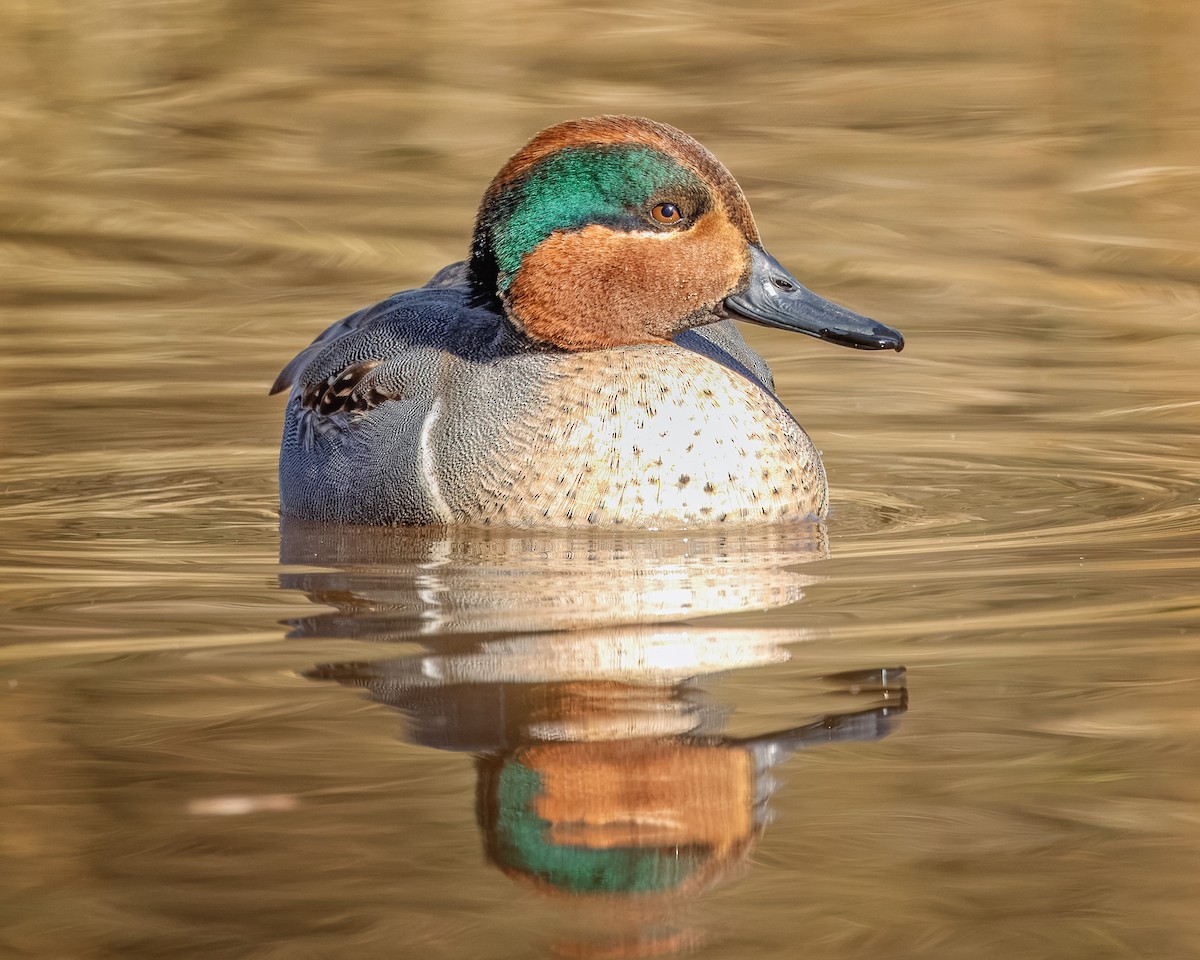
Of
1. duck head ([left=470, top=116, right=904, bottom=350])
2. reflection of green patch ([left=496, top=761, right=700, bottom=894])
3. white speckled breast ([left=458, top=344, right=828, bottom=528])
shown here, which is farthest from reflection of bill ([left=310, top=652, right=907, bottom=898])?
duck head ([left=470, top=116, right=904, bottom=350])

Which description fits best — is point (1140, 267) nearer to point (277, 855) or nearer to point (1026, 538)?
point (1026, 538)

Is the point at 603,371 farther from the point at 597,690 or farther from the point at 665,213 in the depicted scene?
the point at 597,690

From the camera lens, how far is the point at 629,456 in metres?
6.63

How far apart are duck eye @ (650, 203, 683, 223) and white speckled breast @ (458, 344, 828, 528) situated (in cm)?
44

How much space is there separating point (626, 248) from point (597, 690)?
2.35 metres

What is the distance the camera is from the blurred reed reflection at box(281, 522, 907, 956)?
3697mm

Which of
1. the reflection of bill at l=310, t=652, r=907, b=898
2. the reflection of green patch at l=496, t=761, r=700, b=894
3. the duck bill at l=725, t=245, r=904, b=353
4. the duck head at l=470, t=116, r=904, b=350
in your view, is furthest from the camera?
the duck bill at l=725, t=245, r=904, b=353

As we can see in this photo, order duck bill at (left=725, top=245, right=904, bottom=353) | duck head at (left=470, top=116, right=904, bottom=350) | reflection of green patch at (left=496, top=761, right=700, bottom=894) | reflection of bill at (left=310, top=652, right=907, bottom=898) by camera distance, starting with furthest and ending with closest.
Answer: duck bill at (left=725, top=245, right=904, bottom=353) < duck head at (left=470, top=116, right=904, bottom=350) < reflection of bill at (left=310, top=652, right=907, bottom=898) < reflection of green patch at (left=496, top=761, right=700, bottom=894)

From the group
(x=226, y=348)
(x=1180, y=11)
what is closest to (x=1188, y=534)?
(x=226, y=348)

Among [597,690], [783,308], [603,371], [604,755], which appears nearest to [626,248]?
[603,371]

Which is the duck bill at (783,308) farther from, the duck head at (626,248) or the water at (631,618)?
the water at (631,618)

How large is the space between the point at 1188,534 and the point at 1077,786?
2627 mm

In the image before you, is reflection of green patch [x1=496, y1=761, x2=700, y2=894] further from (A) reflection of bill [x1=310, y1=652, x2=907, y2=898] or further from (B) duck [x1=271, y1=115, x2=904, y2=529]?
(B) duck [x1=271, y1=115, x2=904, y2=529]

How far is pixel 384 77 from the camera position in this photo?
609 inches
